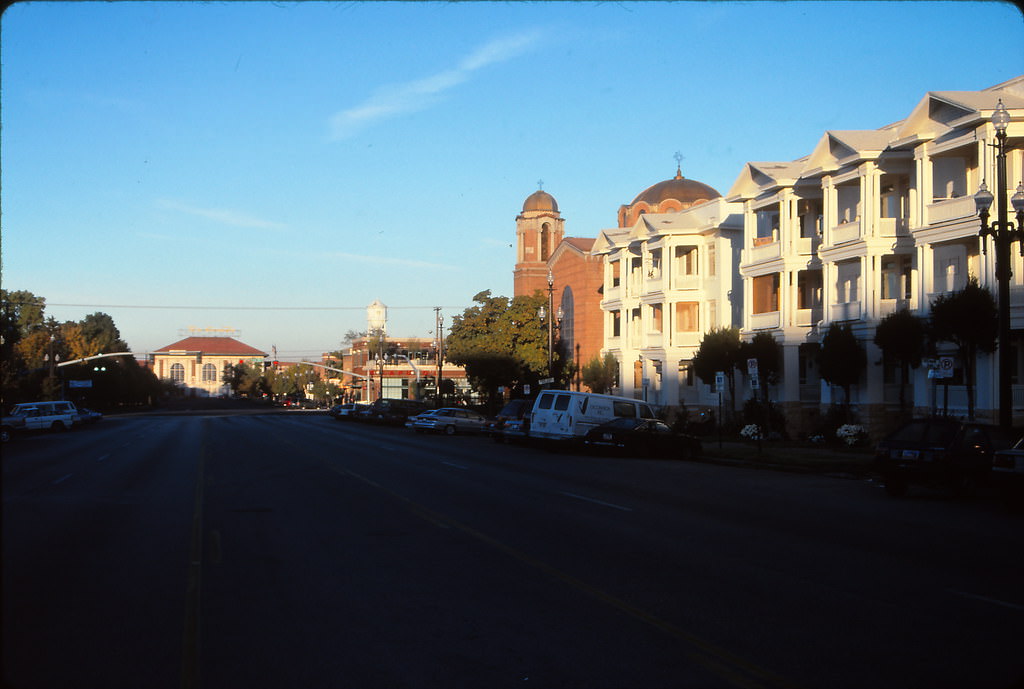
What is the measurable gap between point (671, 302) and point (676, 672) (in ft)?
164

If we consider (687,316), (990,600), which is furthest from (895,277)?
(990,600)

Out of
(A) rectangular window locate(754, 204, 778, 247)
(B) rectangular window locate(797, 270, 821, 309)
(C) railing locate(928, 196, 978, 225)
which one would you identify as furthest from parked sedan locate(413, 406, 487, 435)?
(C) railing locate(928, 196, 978, 225)

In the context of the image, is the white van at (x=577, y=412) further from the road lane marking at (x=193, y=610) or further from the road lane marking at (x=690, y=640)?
the road lane marking at (x=690, y=640)

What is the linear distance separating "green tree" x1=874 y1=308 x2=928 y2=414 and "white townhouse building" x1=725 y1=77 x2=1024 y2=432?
775 millimetres

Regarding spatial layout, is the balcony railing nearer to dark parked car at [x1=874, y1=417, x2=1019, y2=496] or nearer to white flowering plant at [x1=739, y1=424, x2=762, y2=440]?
white flowering plant at [x1=739, y1=424, x2=762, y2=440]

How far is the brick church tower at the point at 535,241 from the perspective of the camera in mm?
92375

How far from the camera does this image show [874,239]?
38.4m

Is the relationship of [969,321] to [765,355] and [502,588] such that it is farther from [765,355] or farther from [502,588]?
[502,588]

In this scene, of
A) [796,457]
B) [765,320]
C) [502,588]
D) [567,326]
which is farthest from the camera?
[567,326]

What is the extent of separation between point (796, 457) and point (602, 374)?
31353 mm

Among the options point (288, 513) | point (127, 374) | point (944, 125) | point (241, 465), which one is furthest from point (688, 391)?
point (127, 374)

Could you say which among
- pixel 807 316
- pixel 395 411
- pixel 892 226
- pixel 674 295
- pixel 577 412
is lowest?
pixel 395 411

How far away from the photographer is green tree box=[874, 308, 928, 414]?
34.8 m

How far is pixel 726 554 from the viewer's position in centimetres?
1265
